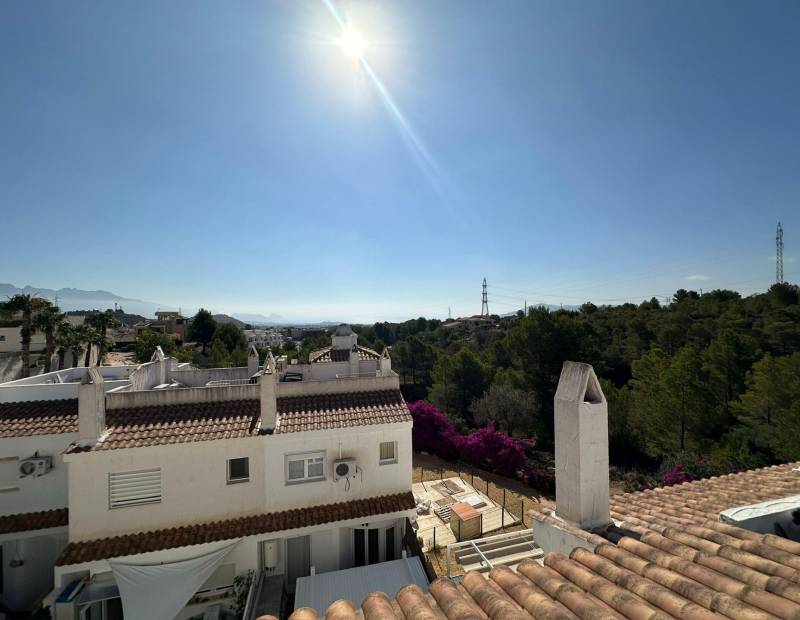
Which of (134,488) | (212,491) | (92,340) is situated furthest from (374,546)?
(92,340)

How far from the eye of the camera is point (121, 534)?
400 inches

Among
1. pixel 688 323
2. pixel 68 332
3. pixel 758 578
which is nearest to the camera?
pixel 758 578

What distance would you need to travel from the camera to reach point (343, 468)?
11.5 metres

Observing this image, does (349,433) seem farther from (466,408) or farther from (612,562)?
(466,408)

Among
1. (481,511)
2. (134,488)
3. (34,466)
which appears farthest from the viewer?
(481,511)

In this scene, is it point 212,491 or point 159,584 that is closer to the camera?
point 159,584

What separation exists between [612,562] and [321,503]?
962 centimetres

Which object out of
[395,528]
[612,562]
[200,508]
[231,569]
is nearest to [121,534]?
[200,508]

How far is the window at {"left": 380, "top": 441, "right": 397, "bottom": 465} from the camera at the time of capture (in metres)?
12.3

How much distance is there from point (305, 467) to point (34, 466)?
25.6 ft

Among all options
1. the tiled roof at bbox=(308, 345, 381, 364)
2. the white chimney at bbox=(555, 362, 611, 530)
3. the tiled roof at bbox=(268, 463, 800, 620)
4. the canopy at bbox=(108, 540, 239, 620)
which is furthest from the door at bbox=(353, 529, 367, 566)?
the tiled roof at bbox=(308, 345, 381, 364)

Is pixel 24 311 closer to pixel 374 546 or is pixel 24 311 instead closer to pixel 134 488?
pixel 134 488

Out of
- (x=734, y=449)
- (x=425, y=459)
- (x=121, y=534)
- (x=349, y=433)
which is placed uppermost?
(x=349, y=433)

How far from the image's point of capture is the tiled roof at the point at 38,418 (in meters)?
11.2
